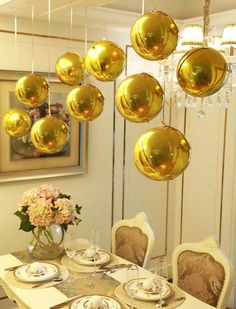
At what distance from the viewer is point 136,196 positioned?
372cm

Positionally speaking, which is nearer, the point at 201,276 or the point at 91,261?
the point at 201,276

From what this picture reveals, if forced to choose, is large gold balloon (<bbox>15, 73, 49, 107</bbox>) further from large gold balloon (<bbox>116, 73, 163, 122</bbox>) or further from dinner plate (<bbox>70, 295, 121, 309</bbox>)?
dinner plate (<bbox>70, 295, 121, 309</bbox>)

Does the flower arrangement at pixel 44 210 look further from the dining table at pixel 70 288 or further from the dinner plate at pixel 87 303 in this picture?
the dinner plate at pixel 87 303

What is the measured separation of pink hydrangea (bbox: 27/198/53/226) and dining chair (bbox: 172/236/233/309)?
763mm

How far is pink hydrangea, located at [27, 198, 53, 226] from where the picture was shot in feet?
7.76

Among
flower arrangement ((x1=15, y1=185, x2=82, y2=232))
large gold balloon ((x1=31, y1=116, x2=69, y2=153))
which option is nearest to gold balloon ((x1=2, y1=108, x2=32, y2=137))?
large gold balloon ((x1=31, y1=116, x2=69, y2=153))

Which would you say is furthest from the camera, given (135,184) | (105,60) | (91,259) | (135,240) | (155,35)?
(135,184)

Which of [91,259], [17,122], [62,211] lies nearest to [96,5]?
[17,122]

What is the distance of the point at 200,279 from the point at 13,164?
152 centimetres

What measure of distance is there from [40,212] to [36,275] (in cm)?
35

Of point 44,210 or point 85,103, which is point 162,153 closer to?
point 85,103

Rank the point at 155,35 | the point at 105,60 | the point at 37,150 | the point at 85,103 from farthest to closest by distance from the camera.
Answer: the point at 37,150 < the point at 85,103 < the point at 105,60 < the point at 155,35

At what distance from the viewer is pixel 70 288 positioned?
215 cm

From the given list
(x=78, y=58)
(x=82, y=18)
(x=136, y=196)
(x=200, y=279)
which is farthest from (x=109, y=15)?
(x=200, y=279)
